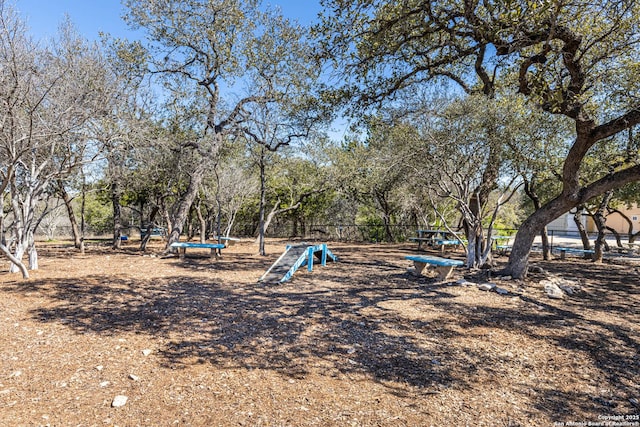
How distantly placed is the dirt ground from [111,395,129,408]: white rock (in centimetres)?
3

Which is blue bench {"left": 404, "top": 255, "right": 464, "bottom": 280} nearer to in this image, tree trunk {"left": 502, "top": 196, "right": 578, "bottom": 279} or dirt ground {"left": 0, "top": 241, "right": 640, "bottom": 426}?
dirt ground {"left": 0, "top": 241, "right": 640, "bottom": 426}

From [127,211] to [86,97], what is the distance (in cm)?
2039

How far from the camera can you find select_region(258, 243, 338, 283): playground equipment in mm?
7285

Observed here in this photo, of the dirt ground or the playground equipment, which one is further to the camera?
the playground equipment

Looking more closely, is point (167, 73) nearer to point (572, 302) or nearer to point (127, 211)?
point (572, 302)

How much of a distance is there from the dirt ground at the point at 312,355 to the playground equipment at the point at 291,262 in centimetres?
76

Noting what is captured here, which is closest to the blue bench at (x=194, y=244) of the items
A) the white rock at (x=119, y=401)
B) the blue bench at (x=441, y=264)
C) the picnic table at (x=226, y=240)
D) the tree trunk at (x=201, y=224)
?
the picnic table at (x=226, y=240)

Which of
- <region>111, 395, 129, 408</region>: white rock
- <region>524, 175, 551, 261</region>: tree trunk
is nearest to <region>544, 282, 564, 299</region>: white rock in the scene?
<region>524, 175, 551, 261</region>: tree trunk

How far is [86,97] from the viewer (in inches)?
251

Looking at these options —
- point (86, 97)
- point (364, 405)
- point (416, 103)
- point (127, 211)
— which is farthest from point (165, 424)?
point (127, 211)

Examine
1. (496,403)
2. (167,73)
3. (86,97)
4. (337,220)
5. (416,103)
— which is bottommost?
(496,403)

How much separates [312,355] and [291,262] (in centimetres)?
468

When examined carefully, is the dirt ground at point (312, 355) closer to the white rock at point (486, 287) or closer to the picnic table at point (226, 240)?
the white rock at point (486, 287)

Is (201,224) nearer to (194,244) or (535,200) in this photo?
(194,244)
